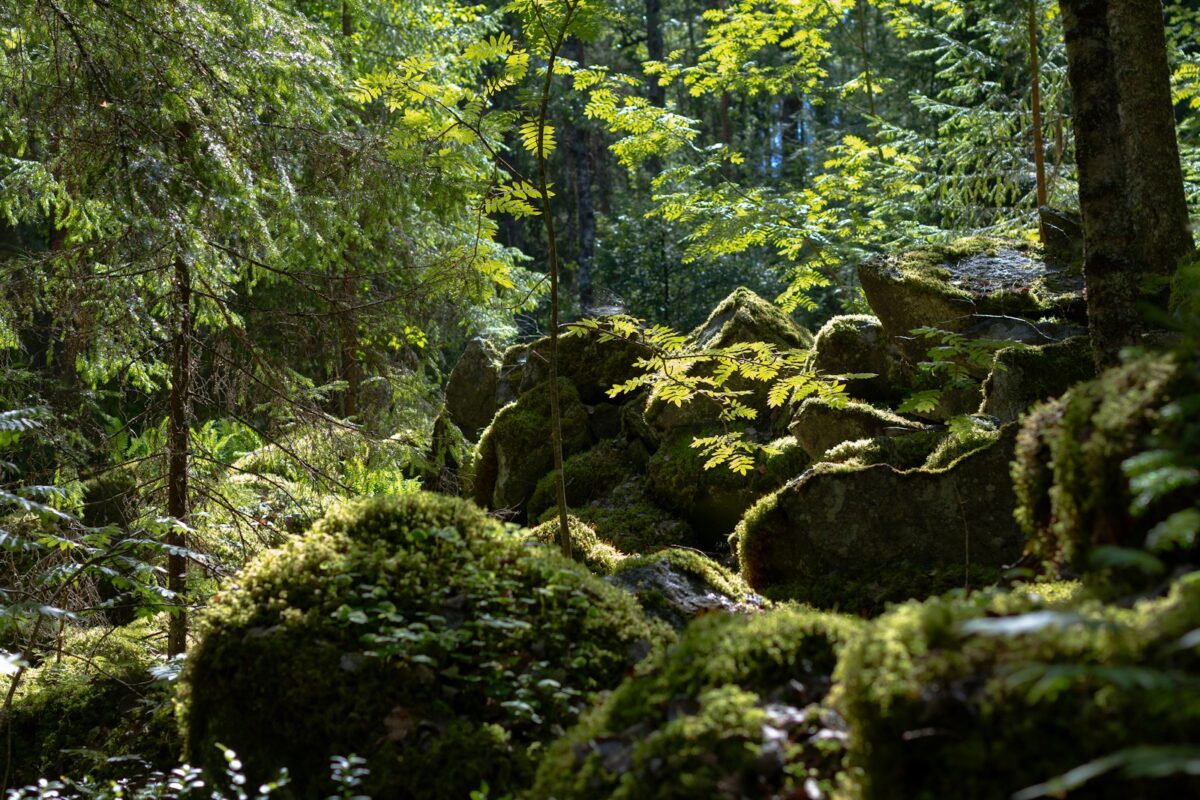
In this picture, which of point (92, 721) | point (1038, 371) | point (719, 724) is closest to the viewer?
point (719, 724)

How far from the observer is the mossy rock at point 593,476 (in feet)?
29.3

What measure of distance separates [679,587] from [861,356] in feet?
11.5

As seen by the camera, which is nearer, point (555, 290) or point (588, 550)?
point (555, 290)

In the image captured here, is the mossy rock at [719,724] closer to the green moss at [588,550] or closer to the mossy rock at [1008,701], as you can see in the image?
the mossy rock at [1008,701]

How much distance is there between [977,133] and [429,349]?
7506 mm

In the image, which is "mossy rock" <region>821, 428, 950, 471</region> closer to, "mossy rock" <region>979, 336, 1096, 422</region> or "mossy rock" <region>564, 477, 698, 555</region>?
"mossy rock" <region>979, 336, 1096, 422</region>

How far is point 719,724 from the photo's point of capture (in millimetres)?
2244

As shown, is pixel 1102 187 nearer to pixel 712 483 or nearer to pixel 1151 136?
pixel 1151 136

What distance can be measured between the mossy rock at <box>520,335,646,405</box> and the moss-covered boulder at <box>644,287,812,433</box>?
0.85m

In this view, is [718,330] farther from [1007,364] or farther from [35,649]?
[35,649]

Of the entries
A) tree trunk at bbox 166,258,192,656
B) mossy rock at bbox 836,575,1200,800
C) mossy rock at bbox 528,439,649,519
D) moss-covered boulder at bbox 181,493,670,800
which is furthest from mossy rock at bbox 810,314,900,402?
mossy rock at bbox 836,575,1200,800

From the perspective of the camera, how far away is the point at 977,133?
11.1 m

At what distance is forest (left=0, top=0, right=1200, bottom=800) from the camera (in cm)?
211

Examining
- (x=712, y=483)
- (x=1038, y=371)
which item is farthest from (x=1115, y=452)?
(x=712, y=483)
